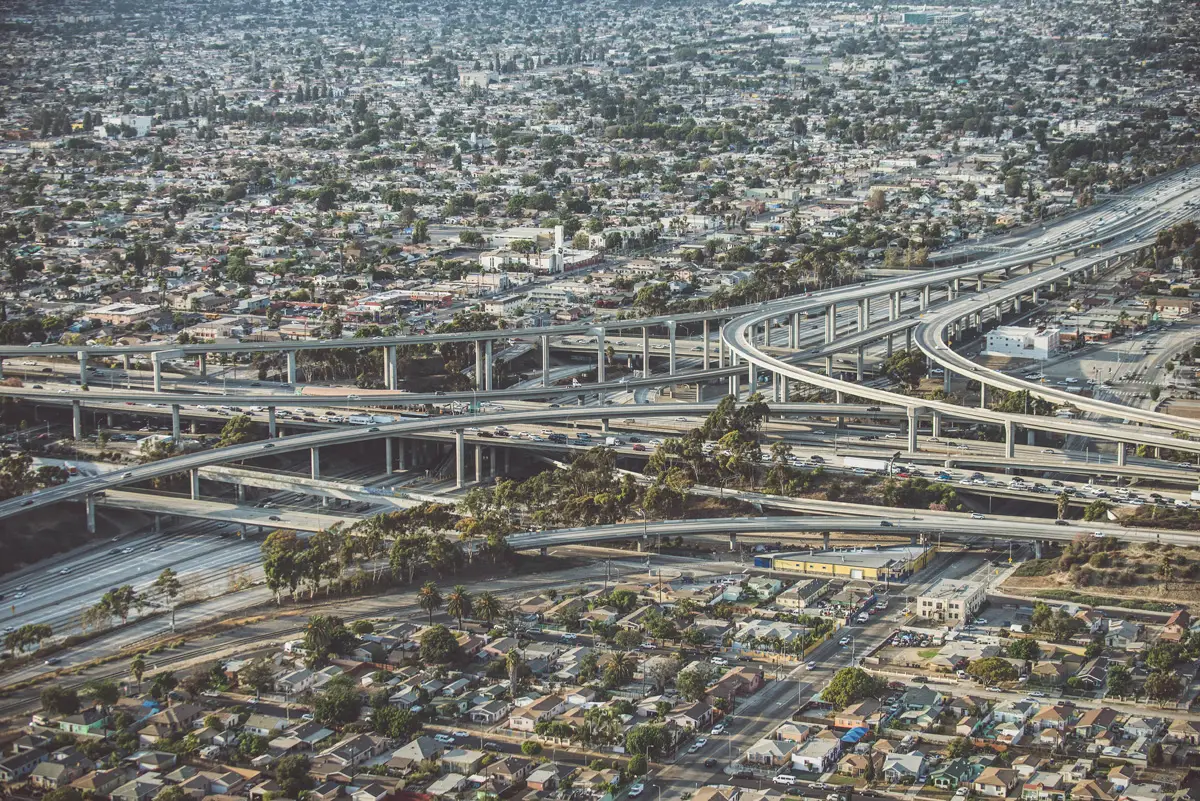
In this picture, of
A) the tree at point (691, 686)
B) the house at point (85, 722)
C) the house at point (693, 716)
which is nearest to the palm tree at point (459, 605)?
the tree at point (691, 686)

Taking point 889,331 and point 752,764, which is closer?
point 752,764

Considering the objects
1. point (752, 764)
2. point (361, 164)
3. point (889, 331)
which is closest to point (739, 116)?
point (361, 164)

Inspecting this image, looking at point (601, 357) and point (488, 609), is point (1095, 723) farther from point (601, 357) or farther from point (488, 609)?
point (601, 357)

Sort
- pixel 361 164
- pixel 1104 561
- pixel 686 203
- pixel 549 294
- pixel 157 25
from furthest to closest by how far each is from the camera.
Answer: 1. pixel 157 25
2. pixel 361 164
3. pixel 686 203
4. pixel 549 294
5. pixel 1104 561

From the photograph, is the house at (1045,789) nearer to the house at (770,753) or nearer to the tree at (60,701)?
the house at (770,753)

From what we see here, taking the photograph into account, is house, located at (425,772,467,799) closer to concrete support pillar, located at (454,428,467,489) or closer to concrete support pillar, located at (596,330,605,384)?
concrete support pillar, located at (454,428,467,489)

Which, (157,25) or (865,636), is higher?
(157,25)

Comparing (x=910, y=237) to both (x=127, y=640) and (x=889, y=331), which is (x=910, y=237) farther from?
(x=127, y=640)
